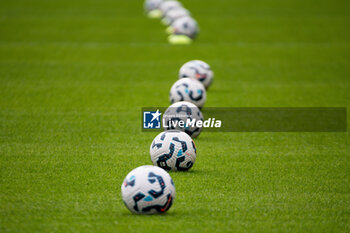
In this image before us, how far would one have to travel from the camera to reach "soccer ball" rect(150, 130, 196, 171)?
9.98 metres

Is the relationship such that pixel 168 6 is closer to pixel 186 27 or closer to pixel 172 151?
pixel 186 27

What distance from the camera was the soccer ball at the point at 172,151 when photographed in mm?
9984

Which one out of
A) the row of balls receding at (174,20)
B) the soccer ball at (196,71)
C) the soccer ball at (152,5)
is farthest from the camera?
the soccer ball at (152,5)

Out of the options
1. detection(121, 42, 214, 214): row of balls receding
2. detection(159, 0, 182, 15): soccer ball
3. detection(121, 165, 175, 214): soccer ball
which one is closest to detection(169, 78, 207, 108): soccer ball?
detection(121, 42, 214, 214): row of balls receding

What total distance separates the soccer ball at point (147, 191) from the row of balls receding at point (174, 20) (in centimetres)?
1841

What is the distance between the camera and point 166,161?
10062 millimetres

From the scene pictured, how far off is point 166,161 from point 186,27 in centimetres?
1656

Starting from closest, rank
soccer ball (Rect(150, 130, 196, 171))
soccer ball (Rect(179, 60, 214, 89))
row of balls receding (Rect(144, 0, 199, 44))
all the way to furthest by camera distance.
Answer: soccer ball (Rect(150, 130, 196, 171)) < soccer ball (Rect(179, 60, 214, 89)) < row of balls receding (Rect(144, 0, 199, 44))

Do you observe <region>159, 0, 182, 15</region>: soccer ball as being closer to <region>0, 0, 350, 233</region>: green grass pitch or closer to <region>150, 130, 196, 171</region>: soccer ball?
<region>0, 0, 350, 233</region>: green grass pitch

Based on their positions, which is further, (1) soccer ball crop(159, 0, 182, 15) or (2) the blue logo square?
(1) soccer ball crop(159, 0, 182, 15)

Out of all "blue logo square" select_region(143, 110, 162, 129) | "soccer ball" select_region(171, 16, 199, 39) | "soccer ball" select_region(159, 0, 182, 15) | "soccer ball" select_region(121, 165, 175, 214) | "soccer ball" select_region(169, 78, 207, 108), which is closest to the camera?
"soccer ball" select_region(121, 165, 175, 214)

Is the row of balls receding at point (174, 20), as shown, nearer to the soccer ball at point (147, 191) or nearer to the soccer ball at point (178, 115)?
the soccer ball at point (178, 115)

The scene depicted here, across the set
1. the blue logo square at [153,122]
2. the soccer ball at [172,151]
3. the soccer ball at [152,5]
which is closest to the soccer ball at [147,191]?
the soccer ball at [172,151]

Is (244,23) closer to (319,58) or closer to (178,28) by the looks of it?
(178,28)
